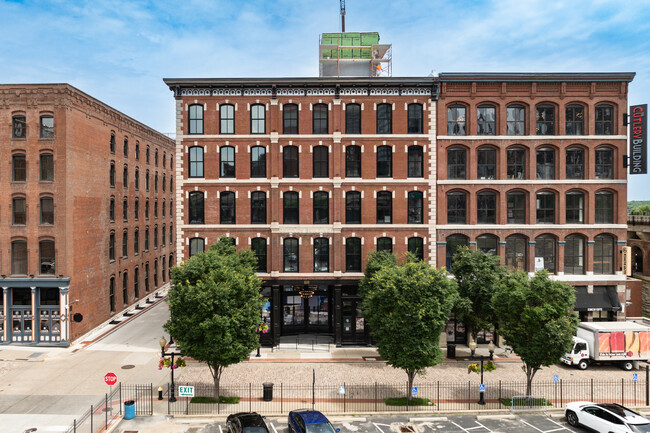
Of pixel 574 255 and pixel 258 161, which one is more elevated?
pixel 258 161

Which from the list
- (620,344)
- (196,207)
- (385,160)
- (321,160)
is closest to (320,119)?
(321,160)

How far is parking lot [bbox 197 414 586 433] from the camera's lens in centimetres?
1908

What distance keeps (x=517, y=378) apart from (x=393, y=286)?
11.0 metres

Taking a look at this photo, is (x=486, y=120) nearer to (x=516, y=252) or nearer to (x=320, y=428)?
(x=516, y=252)

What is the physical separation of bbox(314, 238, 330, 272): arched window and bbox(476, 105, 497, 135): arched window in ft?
46.5

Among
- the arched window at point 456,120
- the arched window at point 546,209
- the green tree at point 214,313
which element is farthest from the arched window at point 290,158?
the arched window at point 546,209

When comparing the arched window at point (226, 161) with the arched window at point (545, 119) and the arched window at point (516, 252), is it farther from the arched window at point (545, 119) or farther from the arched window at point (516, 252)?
the arched window at point (545, 119)

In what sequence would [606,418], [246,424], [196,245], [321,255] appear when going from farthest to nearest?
[196,245], [321,255], [606,418], [246,424]

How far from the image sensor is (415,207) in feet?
105

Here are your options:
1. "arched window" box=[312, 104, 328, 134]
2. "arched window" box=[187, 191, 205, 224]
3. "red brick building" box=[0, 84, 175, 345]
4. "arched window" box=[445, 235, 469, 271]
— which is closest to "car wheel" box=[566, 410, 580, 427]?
"arched window" box=[445, 235, 469, 271]

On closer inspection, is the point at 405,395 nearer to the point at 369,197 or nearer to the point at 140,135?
the point at 369,197

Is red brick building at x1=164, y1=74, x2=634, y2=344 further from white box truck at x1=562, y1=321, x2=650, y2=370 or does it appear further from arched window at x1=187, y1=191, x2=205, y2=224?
white box truck at x1=562, y1=321, x2=650, y2=370

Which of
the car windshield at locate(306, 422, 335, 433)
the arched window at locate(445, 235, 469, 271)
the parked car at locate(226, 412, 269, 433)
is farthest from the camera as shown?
the arched window at locate(445, 235, 469, 271)

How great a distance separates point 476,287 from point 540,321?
23.0 feet
